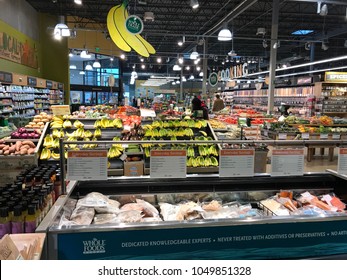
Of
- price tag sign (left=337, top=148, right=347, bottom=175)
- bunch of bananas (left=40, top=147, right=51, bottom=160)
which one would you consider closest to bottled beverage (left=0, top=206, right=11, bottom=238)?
price tag sign (left=337, top=148, right=347, bottom=175)

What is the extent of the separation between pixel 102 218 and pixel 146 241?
1.91 ft

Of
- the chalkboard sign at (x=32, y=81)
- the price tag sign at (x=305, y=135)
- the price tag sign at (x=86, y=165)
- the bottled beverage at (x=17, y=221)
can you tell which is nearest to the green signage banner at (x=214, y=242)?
the bottled beverage at (x=17, y=221)

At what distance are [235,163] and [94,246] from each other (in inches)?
50.1

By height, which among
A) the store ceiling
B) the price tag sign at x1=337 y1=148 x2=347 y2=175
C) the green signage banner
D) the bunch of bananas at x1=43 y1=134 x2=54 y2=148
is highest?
the store ceiling

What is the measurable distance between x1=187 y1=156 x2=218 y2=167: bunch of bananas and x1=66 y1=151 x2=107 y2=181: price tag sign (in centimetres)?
250

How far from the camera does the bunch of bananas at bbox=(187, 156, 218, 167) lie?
4.78m

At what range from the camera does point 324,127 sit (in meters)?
9.89

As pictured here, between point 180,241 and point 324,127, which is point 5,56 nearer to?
point 324,127

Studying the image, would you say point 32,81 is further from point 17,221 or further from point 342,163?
point 342,163

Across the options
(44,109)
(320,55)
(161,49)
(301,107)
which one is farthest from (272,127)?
(161,49)

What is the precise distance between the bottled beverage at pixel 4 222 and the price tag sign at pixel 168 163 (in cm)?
106

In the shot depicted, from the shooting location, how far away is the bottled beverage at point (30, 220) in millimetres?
1862

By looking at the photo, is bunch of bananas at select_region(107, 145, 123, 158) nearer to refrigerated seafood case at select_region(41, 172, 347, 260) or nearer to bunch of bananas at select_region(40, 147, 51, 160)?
bunch of bananas at select_region(40, 147, 51, 160)

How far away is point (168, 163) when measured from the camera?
98.7 inches
